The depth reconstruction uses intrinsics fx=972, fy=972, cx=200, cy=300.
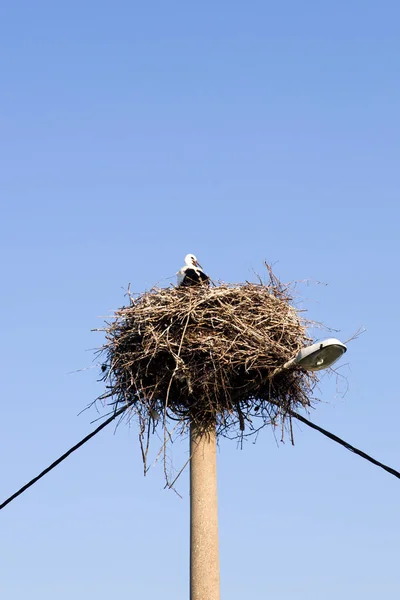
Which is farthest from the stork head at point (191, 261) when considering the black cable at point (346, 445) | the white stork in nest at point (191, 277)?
the black cable at point (346, 445)

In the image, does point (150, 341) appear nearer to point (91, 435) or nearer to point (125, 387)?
point (125, 387)

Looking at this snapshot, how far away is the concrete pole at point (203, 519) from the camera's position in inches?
263

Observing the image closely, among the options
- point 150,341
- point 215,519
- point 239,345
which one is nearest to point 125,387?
point 150,341

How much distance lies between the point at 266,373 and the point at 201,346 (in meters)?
0.59

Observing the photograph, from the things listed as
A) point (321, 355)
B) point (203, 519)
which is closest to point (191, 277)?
point (321, 355)

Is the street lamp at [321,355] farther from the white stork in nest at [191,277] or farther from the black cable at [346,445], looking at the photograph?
the white stork in nest at [191,277]

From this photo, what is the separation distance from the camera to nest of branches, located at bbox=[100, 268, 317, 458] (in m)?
7.86

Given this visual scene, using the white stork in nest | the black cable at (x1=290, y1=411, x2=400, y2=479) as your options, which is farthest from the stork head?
the black cable at (x1=290, y1=411, x2=400, y2=479)

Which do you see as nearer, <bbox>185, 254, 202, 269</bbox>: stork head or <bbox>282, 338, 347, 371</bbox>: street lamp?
<bbox>282, 338, 347, 371</bbox>: street lamp

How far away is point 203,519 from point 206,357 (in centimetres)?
156

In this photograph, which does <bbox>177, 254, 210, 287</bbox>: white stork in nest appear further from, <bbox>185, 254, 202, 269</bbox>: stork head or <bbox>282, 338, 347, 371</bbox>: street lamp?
<bbox>282, 338, 347, 371</bbox>: street lamp

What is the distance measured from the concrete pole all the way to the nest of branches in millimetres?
469

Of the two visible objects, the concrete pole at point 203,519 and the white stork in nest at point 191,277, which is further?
the white stork in nest at point 191,277

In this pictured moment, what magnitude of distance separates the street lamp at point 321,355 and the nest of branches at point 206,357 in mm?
668
